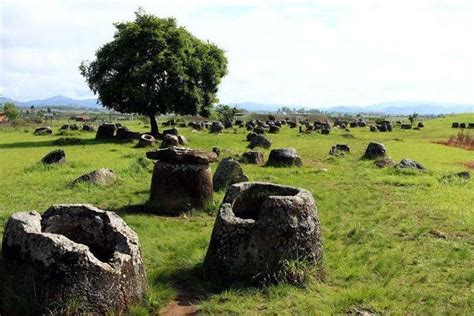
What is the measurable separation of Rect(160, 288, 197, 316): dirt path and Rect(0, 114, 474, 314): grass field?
0.10 meters

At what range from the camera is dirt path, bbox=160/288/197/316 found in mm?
7711

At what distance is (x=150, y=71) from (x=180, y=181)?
27.0 m

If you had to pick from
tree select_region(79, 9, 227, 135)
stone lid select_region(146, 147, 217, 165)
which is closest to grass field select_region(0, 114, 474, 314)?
stone lid select_region(146, 147, 217, 165)

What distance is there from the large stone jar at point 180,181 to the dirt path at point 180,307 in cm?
582

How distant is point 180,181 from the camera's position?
14266 millimetres

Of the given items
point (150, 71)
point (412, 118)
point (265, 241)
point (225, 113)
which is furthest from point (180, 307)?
point (412, 118)

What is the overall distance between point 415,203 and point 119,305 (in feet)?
35.6

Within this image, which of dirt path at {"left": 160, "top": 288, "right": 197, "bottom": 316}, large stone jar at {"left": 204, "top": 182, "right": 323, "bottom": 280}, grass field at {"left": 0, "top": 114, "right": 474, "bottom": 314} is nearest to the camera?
dirt path at {"left": 160, "top": 288, "right": 197, "bottom": 316}

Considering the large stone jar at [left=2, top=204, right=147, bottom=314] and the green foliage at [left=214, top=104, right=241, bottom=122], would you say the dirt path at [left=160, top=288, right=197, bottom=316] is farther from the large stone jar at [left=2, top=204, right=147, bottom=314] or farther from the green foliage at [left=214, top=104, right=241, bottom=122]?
the green foliage at [left=214, top=104, right=241, bottom=122]

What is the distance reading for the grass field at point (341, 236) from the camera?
8086 mm

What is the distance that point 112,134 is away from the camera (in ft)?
135

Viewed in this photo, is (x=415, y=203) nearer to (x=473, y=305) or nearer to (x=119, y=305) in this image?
(x=473, y=305)

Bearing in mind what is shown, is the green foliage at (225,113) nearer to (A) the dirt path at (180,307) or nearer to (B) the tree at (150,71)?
(B) the tree at (150,71)

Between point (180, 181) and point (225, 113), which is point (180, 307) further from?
point (225, 113)
